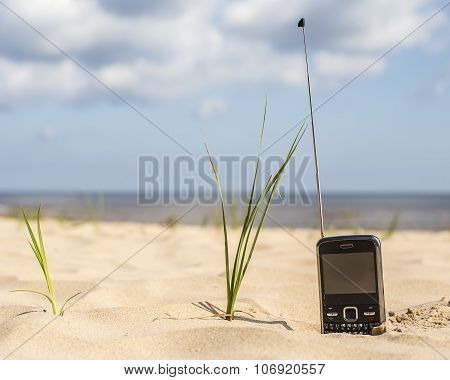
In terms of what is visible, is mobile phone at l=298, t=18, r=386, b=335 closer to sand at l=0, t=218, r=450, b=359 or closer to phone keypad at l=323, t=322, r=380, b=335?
phone keypad at l=323, t=322, r=380, b=335

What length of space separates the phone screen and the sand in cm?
18

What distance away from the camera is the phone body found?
1947 millimetres

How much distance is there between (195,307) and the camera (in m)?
2.21

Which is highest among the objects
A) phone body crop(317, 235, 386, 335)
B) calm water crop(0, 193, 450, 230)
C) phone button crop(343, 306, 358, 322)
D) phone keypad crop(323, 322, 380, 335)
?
calm water crop(0, 193, 450, 230)

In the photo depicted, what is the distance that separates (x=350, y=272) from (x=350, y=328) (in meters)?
0.19

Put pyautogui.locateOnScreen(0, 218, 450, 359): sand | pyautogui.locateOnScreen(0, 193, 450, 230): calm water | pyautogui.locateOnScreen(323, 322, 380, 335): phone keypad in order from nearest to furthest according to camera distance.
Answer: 1. pyautogui.locateOnScreen(0, 218, 450, 359): sand
2. pyautogui.locateOnScreen(323, 322, 380, 335): phone keypad
3. pyautogui.locateOnScreen(0, 193, 450, 230): calm water

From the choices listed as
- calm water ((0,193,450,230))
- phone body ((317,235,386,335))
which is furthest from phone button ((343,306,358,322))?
calm water ((0,193,450,230))

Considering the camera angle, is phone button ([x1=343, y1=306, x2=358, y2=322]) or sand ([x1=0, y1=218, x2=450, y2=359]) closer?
sand ([x1=0, y1=218, x2=450, y2=359])

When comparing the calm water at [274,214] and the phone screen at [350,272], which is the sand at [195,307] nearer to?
the phone screen at [350,272]

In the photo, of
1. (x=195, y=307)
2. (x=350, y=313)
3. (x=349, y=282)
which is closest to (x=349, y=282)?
(x=349, y=282)

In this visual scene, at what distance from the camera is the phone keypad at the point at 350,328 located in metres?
1.93

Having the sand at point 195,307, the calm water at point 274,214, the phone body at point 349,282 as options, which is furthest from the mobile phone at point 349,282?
the calm water at point 274,214
